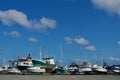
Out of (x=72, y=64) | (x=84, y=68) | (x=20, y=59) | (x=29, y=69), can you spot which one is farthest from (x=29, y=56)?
(x=72, y=64)

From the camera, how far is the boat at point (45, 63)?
469 ft

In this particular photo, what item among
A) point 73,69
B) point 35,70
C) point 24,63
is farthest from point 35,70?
point 73,69

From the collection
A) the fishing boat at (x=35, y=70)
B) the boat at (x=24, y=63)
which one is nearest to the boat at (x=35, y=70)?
the fishing boat at (x=35, y=70)

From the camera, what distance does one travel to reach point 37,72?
128125 millimetres

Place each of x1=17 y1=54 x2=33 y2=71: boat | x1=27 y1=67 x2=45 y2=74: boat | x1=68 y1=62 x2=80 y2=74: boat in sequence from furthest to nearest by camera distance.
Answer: x1=17 y1=54 x2=33 y2=71: boat → x1=68 y1=62 x2=80 y2=74: boat → x1=27 y1=67 x2=45 y2=74: boat

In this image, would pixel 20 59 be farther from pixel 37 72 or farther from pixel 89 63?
pixel 89 63

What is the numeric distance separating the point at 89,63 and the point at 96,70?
76.0 ft

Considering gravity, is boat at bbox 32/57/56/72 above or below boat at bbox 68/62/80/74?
above

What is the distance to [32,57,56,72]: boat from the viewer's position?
143m

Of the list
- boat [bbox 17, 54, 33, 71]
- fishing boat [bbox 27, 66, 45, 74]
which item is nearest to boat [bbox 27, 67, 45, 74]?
fishing boat [bbox 27, 66, 45, 74]

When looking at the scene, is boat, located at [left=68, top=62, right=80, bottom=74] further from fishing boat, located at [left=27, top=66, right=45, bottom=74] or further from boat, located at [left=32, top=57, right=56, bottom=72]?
fishing boat, located at [left=27, top=66, right=45, bottom=74]

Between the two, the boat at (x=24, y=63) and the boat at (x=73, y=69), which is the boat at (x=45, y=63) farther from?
the boat at (x=73, y=69)

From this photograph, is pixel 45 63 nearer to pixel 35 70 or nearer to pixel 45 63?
pixel 45 63

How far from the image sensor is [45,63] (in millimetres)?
145375
